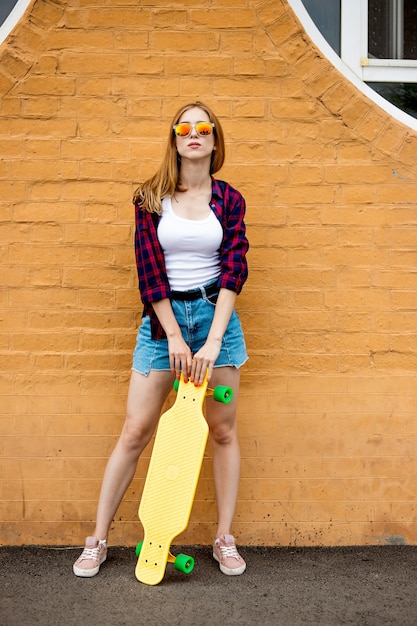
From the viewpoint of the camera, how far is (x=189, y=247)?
3799 millimetres

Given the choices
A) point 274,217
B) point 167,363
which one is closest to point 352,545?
point 167,363

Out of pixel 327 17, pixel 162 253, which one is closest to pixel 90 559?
pixel 162 253

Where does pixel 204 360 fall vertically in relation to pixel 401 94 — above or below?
below

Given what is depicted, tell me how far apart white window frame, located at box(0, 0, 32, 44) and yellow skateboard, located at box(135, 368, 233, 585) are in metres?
2.19

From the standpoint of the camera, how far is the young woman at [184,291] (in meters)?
3.77

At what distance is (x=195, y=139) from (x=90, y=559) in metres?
2.10

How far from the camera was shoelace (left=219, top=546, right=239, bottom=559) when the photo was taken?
13.0 ft

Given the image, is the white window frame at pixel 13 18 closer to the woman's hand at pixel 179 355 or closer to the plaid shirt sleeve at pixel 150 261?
the plaid shirt sleeve at pixel 150 261

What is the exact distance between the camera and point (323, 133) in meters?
4.39

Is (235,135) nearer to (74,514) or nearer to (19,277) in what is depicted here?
(19,277)

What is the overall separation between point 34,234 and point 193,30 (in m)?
1.42

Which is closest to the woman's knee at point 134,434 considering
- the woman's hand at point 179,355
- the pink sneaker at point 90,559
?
the woman's hand at point 179,355

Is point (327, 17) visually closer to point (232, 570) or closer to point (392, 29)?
point (392, 29)

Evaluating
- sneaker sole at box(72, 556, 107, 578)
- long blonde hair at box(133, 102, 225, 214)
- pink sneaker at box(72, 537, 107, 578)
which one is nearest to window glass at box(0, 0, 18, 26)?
long blonde hair at box(133, 102, 225, 214)
